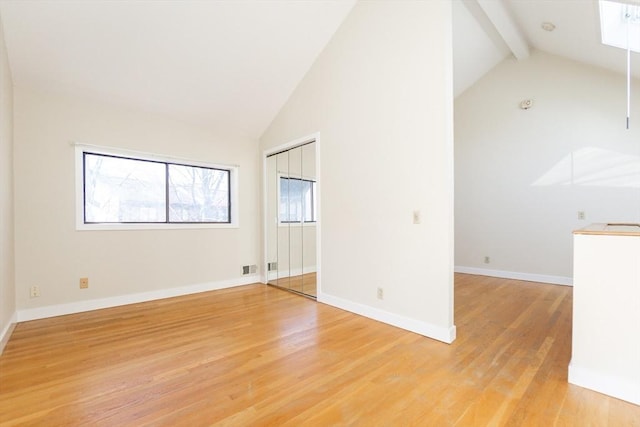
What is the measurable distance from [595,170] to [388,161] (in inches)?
135

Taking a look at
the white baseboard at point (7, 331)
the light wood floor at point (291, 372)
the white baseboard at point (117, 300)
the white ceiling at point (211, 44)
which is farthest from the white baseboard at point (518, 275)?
the white baseboard at point (7, 331)

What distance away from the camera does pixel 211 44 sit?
3271 mm

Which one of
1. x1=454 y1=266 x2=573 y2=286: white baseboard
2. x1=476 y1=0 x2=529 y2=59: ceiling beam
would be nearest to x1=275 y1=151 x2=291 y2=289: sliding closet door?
x1=476 y1=0 x2=529 y2=59: ceiling beam

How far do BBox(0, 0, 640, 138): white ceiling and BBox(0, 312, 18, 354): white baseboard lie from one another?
237 centimetres

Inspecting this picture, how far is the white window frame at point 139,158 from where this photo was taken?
11.0 feet

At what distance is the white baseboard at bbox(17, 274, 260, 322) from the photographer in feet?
10.3

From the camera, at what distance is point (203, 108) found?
4027 millimetres

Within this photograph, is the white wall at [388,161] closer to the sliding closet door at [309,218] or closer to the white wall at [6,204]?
the sliding closet door at [309,218]

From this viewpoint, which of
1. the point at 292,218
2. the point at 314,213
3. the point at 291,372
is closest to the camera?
the point at 291,372

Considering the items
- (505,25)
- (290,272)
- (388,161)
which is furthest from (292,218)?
(505,25)

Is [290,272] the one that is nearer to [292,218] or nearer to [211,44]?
[292,218]

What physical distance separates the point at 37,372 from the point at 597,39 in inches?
245

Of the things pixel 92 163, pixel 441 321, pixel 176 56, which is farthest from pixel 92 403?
pixel 176 56

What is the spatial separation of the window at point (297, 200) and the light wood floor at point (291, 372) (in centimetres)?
138
